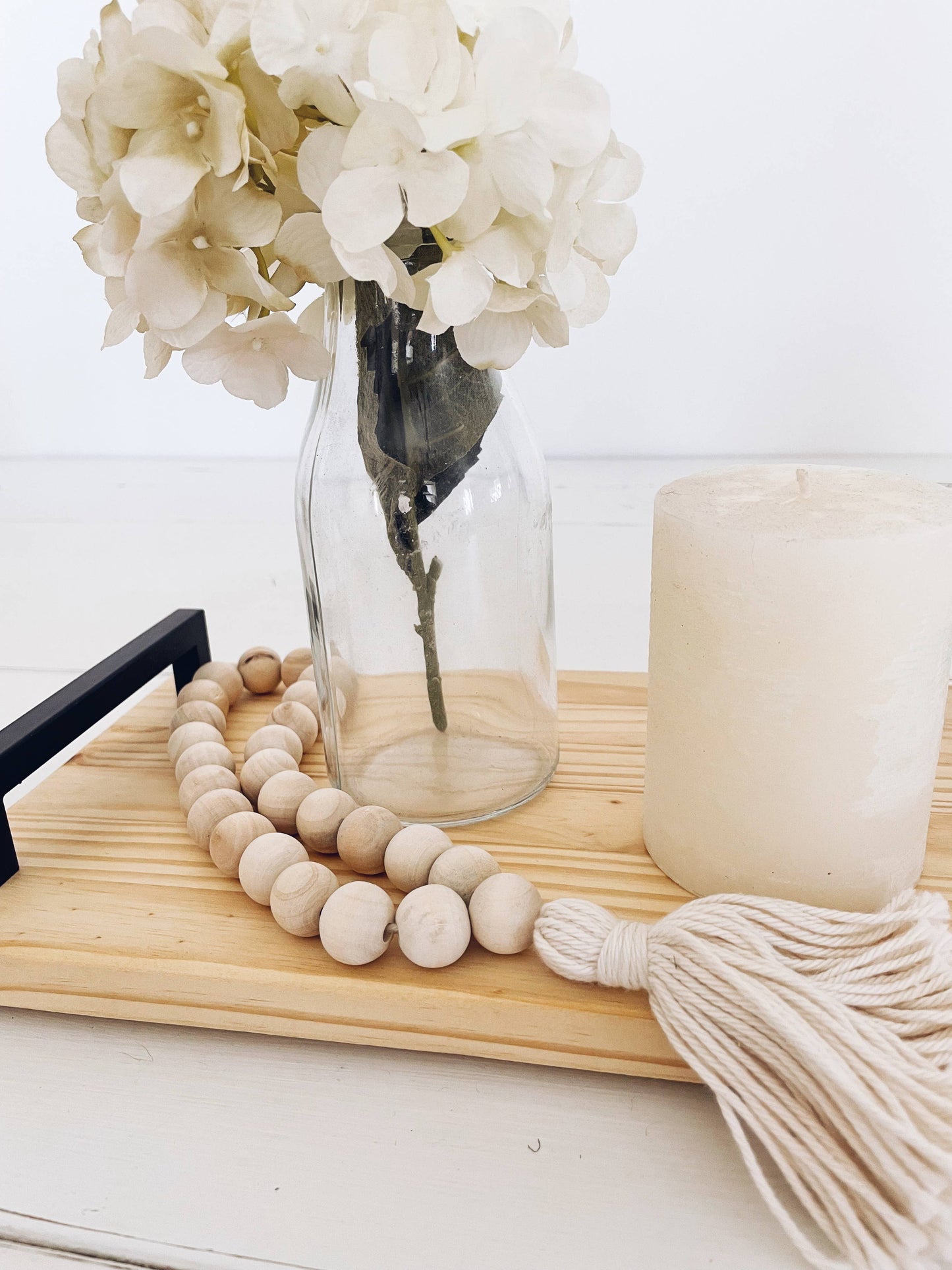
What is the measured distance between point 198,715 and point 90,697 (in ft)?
0.23

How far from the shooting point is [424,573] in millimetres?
421

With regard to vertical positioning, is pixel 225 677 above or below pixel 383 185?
below

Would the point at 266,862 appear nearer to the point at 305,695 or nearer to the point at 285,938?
the point at 285,938

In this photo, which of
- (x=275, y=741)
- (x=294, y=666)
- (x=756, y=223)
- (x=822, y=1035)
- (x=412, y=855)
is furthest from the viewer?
(x=756, y=223)

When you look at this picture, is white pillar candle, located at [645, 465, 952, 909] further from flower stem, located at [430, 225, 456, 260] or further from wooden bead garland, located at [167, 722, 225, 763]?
wooden bead garland, located at [167, 722, 225, 763]


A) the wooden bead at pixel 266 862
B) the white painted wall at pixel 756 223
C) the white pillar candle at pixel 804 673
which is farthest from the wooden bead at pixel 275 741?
the white painted wall at pixel 756 223

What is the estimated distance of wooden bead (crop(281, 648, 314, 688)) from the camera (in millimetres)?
596

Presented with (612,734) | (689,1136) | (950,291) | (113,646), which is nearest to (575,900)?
(689,1136)

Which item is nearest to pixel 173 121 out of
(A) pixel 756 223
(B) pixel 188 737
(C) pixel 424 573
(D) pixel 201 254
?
(D) pixel 201 254

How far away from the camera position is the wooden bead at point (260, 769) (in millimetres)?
453

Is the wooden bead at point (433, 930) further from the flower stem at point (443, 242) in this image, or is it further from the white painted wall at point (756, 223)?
the white painted wall at point (756, 223)

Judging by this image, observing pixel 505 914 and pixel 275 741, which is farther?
pixel 275 741

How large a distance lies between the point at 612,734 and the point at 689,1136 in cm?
23

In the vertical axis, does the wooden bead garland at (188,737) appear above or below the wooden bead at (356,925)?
below
